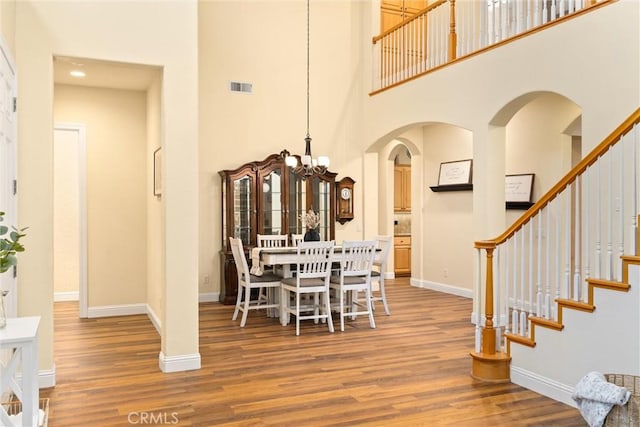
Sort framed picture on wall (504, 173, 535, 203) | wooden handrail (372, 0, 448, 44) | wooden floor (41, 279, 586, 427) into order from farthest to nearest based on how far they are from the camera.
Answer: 1. wooden handrail (372, 0, 448, 44)
2. framed picture on wall (504, 173, 535, 203)
3. wooden floor (41, 279, 586, 427)

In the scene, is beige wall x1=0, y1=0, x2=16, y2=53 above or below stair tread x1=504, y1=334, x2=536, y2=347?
above

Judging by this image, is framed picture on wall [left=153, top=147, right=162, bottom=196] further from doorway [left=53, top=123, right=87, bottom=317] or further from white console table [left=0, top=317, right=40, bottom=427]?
white console table [left=0, top=317, right=40, bottom=427]

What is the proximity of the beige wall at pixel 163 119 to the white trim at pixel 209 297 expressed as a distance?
3232mm

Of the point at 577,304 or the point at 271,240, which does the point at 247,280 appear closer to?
the point at 271,240

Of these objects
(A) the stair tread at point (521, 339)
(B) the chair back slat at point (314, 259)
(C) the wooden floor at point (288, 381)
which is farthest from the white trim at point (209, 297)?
(A) the stair tread at point (521, 339)

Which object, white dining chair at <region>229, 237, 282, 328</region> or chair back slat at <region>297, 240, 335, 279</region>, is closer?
chair back slat at <region>297, 240, 335, 279</region>

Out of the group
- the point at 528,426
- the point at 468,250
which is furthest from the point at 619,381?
the point at 468,250

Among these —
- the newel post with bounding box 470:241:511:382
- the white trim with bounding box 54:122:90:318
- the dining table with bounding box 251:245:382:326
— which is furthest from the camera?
the white trim with bounding box 54:122:90:318

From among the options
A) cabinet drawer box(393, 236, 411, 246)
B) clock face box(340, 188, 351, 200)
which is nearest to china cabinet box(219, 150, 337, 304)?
clock face box(340, 188, 351, 200)

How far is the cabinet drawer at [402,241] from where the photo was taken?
34.2ft

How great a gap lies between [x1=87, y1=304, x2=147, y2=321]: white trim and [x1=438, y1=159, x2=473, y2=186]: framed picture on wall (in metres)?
4.82

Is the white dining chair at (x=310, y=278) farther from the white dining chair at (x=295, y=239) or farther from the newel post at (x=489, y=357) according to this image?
the newel post at (x=489, y=357)

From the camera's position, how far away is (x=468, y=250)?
316 inches

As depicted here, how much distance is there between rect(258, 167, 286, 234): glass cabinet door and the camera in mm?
7648
